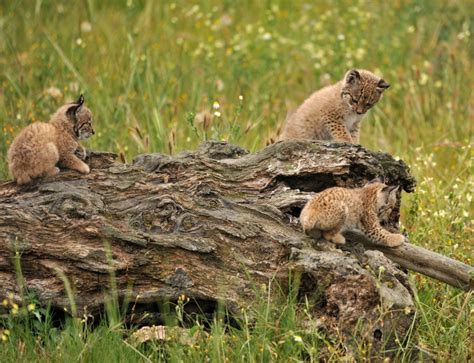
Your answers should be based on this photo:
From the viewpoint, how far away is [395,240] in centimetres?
631

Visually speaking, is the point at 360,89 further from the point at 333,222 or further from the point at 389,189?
the point at 333,222

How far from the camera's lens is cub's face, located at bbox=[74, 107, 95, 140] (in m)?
7.08

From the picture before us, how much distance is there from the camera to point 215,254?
5949 mm

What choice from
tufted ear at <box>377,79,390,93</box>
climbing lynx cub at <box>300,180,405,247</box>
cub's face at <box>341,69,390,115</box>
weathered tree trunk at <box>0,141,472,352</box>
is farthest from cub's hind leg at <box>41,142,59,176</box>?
tufted ear at <box>377,79,390,93</box>

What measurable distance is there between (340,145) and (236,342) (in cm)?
176

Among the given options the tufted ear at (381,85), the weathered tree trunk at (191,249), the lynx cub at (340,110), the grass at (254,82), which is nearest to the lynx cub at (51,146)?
the weathered tree trunk at (191,249)

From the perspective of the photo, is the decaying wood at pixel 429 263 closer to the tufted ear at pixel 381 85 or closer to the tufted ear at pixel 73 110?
the tufted ear at pixel 73 110

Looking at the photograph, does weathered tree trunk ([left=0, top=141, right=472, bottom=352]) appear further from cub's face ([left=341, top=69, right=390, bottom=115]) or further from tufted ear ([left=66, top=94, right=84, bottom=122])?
Answer: cub's face ([left=341, top=69, right=390, bottom=115])

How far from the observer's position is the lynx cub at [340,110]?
852 centimetres

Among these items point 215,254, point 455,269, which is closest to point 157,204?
point 215,254

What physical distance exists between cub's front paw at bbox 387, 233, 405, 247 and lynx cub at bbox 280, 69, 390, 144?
228 cm

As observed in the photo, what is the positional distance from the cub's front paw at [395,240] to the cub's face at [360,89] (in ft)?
8.11

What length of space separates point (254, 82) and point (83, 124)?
4720 millimetres

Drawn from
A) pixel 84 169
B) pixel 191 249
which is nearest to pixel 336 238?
pixel 191 249
